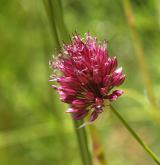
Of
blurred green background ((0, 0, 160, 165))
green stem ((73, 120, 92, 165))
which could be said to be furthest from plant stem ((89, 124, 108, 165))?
blurred green background ((0, 0, 160, 165))

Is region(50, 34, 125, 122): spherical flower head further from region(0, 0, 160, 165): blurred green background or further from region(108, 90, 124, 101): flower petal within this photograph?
region(0, 0, 160, 165): blurred green background

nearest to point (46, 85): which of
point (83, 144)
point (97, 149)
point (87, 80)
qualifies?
point (97, 149)

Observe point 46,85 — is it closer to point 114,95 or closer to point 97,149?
point 97,149

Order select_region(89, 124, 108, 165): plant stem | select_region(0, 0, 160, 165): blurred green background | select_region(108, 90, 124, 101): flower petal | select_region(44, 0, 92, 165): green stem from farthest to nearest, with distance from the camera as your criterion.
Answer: select_region(0, 0, 160, 165): blurred green background
select_region(89, 124, 108, 165): plant stem
select_region(44, 0, 92, 165): green stem
select_region(108, 90, 124, 101): flower petal

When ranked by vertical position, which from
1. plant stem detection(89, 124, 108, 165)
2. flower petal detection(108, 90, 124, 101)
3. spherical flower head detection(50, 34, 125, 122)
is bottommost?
plant stem detection(89, 124, 108, 165)

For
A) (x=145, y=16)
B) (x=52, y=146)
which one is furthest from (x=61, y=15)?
(x=52, y=146)
